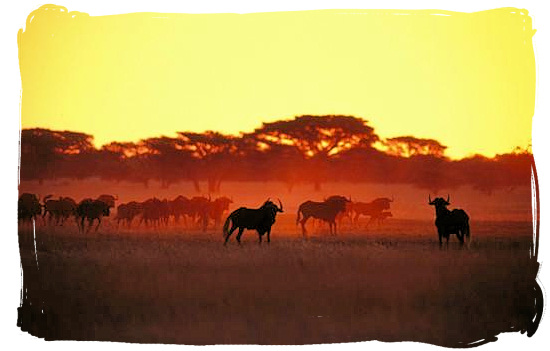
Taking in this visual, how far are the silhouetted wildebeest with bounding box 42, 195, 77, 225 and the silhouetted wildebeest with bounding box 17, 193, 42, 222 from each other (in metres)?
0.05

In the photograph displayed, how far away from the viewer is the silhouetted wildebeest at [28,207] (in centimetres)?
447

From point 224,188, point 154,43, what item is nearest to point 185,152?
point 224,188

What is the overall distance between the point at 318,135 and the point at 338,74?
0.33 meters

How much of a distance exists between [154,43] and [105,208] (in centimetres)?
88

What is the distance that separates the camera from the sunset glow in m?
4.32

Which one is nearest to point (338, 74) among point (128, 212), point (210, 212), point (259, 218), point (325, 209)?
point (325, 209)

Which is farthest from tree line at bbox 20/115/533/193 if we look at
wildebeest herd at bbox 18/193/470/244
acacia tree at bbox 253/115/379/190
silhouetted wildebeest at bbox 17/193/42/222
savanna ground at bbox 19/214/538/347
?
silhouetted wildebeest at bbox 17/193/42/222

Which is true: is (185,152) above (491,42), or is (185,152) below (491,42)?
below

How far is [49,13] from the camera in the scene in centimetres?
450

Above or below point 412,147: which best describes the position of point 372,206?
below

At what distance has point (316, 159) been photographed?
14.2 feet

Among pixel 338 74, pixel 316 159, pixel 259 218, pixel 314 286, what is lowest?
pixel 314 286

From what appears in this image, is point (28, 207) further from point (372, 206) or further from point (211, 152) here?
point (372, 206)

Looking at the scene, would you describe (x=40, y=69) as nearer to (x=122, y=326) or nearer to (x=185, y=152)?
(x=185, y=152)
